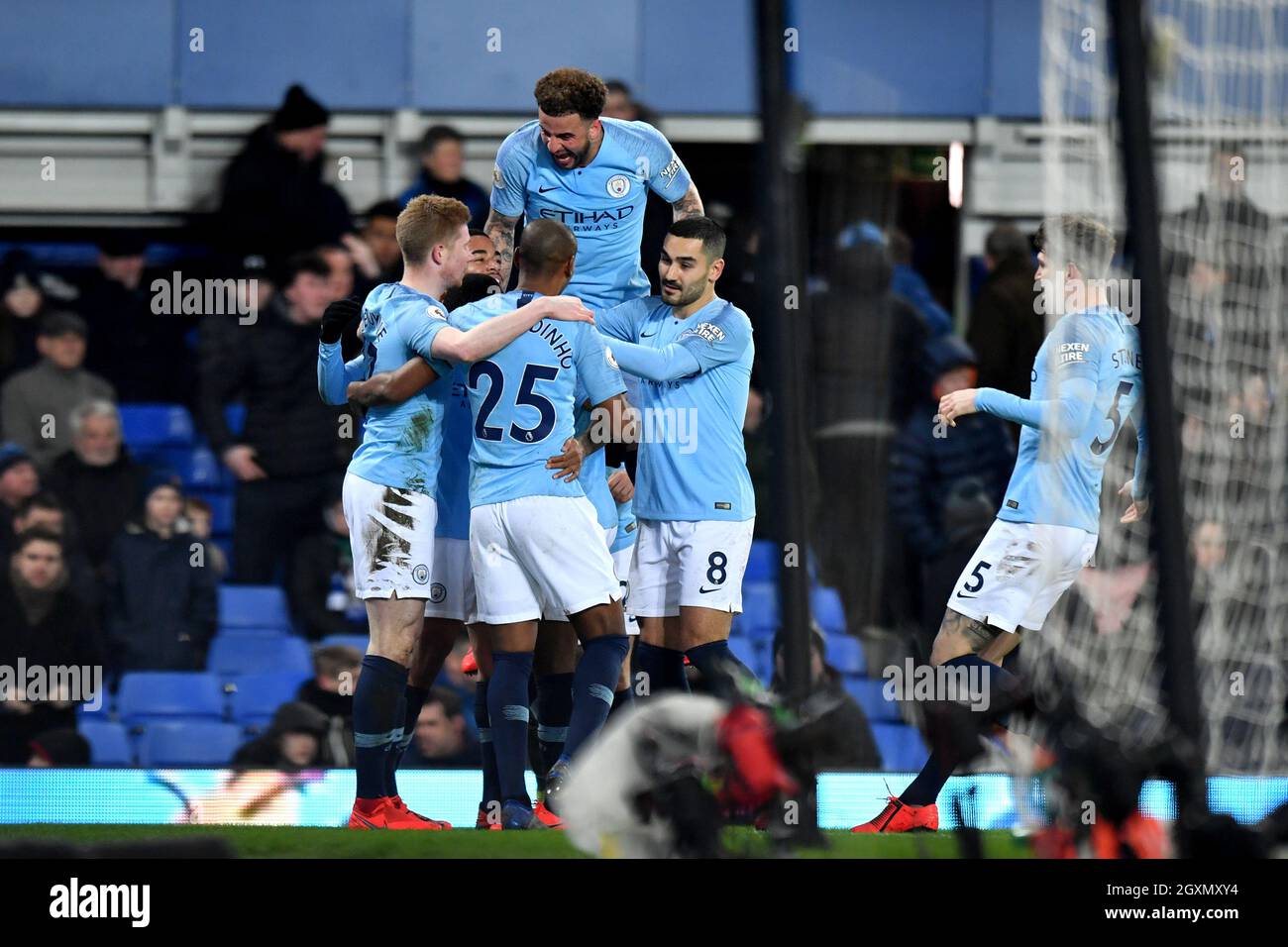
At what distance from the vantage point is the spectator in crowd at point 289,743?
20.5ft

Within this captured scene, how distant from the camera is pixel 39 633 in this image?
21.7 ft

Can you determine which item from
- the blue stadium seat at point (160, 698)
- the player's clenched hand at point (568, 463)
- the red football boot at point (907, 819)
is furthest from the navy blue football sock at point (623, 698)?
the blue stadium seat at point (160, 698)

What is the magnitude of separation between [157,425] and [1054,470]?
11.9ft

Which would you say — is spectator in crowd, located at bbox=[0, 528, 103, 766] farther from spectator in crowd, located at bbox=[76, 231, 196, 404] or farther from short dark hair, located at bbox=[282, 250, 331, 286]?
short dark hair, located at bbox=[282, 250, 331, 286]

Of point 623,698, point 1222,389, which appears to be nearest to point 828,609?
point 623,698

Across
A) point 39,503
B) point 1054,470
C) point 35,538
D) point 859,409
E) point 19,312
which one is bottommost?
point 35,538

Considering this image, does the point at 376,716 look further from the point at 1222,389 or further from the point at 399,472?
the point at 1222,389

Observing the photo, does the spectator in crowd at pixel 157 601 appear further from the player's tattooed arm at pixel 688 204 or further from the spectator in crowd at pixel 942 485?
the spectator in crowd at pixel 942 485

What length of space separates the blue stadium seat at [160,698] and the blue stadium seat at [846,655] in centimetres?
212

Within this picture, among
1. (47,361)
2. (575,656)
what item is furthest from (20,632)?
(575,656)

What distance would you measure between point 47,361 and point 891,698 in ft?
10.7

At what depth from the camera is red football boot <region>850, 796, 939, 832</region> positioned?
4.91 metres

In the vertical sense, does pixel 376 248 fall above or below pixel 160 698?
above
